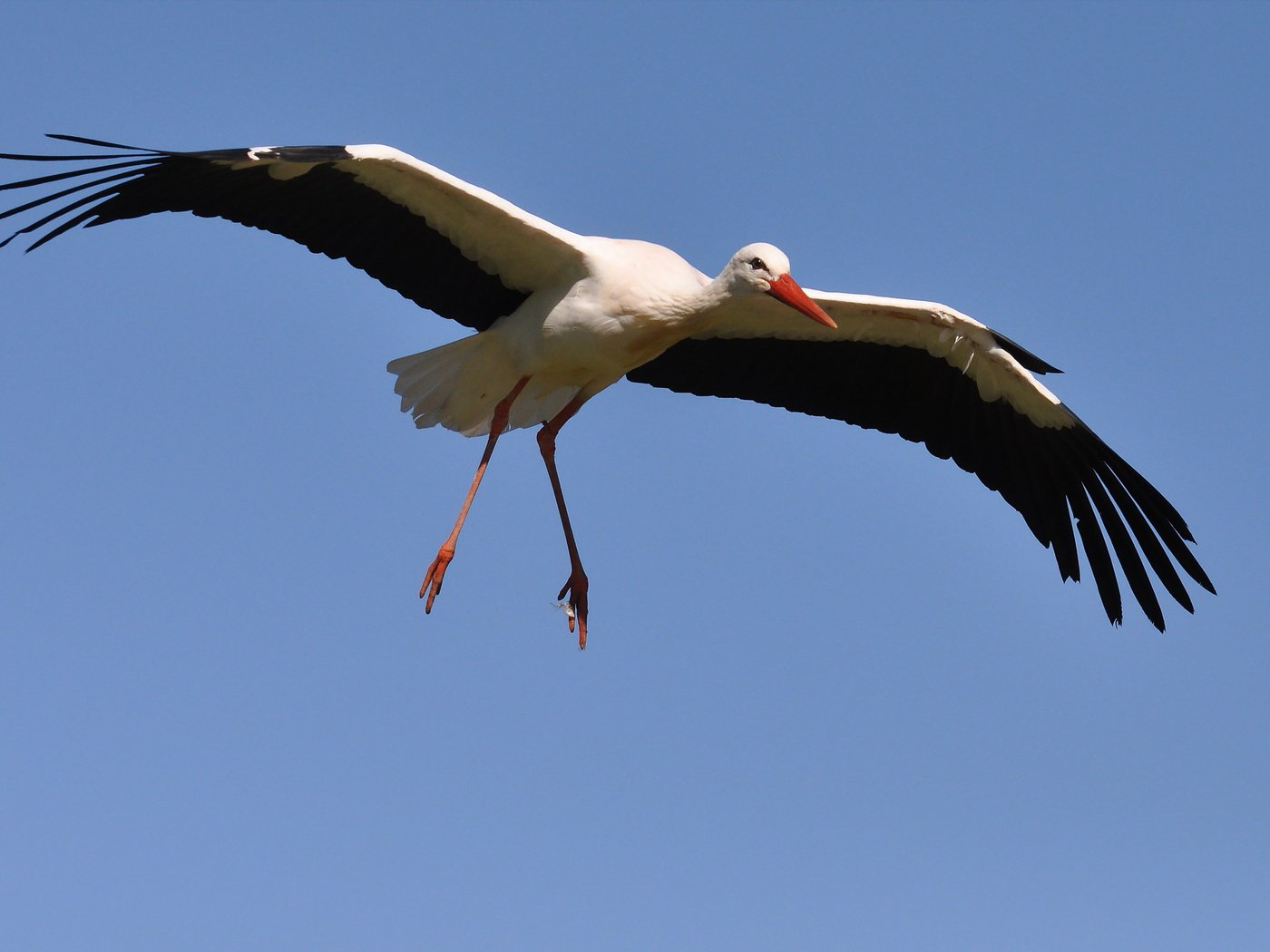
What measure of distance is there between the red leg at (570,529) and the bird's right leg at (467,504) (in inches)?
12.1

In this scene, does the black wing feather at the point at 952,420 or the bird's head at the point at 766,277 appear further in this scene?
the black wing feather at the point at 952,420

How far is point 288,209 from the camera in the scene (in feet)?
31.8

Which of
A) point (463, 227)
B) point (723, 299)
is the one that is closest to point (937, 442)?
point (723, 299)

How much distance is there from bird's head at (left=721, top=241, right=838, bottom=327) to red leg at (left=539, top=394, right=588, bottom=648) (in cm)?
139

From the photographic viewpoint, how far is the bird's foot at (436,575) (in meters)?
9.66

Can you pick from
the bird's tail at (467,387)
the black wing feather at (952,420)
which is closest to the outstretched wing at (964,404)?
the black wing feather at (952,420)

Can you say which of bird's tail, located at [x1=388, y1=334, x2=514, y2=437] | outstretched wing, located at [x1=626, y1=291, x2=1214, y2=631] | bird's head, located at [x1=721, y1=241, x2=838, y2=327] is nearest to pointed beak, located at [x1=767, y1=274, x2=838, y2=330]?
bird's head, located at [x1=721, y1=241, x2=838, y2=327]

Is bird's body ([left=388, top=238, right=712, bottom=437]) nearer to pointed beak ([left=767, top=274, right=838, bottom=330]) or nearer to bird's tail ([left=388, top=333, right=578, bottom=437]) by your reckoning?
bird's tail ([left=388, top=333, right=578, bottom=437])

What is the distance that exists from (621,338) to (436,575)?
150 centimetres

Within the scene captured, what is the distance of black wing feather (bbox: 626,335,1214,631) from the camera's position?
1091 cm

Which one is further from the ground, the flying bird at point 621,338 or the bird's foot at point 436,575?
the flying bird at point 621,338

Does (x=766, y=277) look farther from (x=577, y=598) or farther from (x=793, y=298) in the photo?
(x=577, y=598)

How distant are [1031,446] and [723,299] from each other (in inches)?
98.2

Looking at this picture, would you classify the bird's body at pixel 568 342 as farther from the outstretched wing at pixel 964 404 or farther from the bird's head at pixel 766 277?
the outstretched wing at pixel 964 404
